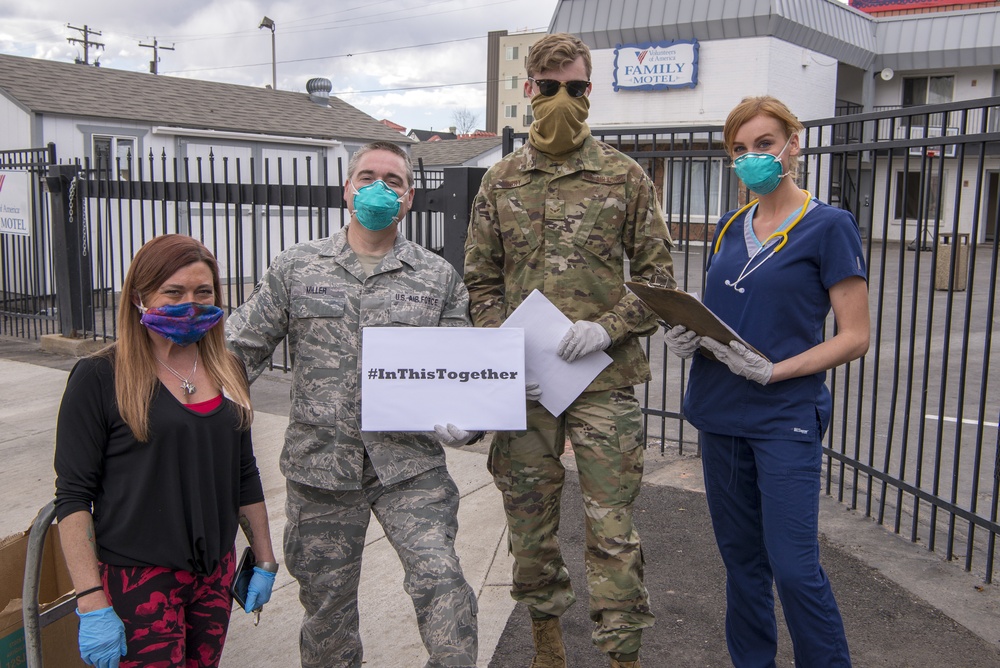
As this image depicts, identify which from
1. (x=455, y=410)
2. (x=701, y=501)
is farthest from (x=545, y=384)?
(x=701, y=501)

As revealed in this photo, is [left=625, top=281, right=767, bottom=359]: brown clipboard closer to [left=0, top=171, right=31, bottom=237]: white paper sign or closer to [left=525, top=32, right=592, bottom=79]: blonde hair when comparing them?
[left=525, top=32, right=592, bottom=79]: blonde hair

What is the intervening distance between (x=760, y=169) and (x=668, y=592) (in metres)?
2.07

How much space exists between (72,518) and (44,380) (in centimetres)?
684

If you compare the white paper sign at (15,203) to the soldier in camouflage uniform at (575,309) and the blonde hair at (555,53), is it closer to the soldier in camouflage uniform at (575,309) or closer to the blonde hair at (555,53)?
the soldier in camouflage uniform at (575,309)

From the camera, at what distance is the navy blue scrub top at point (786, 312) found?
2.73 m

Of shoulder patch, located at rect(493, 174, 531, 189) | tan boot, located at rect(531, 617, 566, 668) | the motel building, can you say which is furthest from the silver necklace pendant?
the motel building

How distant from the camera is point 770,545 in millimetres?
2793

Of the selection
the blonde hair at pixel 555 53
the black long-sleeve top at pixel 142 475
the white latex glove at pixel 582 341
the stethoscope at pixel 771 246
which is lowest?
the black long-sleeve top at pixel 142 475

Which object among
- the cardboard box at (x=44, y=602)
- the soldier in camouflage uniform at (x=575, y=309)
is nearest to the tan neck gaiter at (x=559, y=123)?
the soldier in camouflage uniform at (x=575, y=309)

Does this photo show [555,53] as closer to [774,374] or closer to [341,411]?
[774,374]

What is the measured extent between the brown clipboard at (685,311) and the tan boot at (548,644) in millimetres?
1208

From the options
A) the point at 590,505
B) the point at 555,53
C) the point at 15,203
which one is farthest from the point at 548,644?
the point at 15,203

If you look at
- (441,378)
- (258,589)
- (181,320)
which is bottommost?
(258,589)

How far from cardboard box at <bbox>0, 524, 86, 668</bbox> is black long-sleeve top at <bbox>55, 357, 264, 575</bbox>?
16 centimetres
